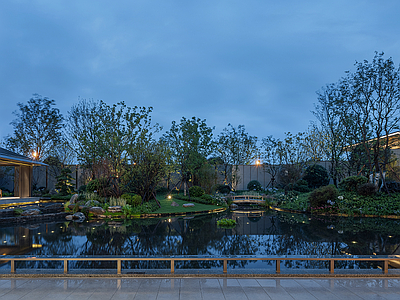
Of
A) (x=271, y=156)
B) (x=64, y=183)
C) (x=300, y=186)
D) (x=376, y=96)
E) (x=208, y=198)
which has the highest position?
(x=376, y=96)

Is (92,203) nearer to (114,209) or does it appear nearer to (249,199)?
(114,209)

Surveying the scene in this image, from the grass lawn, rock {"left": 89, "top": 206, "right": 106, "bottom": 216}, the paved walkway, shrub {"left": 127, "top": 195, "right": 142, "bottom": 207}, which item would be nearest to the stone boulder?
rock {"left": 89, "top": 206, "right": 106, "bottom": 216}

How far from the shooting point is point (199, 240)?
27.7ft

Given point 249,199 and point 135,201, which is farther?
point 249,199

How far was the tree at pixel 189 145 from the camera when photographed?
21281 millimetres

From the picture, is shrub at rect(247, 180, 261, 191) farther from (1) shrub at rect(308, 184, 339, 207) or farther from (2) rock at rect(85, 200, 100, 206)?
(2) rock at rect(85, 200, 100, 206)

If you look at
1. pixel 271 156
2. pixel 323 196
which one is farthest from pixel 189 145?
pixel 323 196

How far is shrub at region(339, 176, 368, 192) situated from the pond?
5.00 meters

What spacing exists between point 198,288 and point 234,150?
22.8 m

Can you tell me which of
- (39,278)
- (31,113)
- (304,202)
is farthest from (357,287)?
(31,113)

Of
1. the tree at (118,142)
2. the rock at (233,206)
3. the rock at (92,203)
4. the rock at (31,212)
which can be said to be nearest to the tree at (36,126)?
the tree at (118,142)

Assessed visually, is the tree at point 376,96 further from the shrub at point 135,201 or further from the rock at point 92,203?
Result: the rock at point 92,203

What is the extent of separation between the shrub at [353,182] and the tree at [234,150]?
10.6 metres

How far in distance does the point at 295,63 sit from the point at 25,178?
2091 inches
